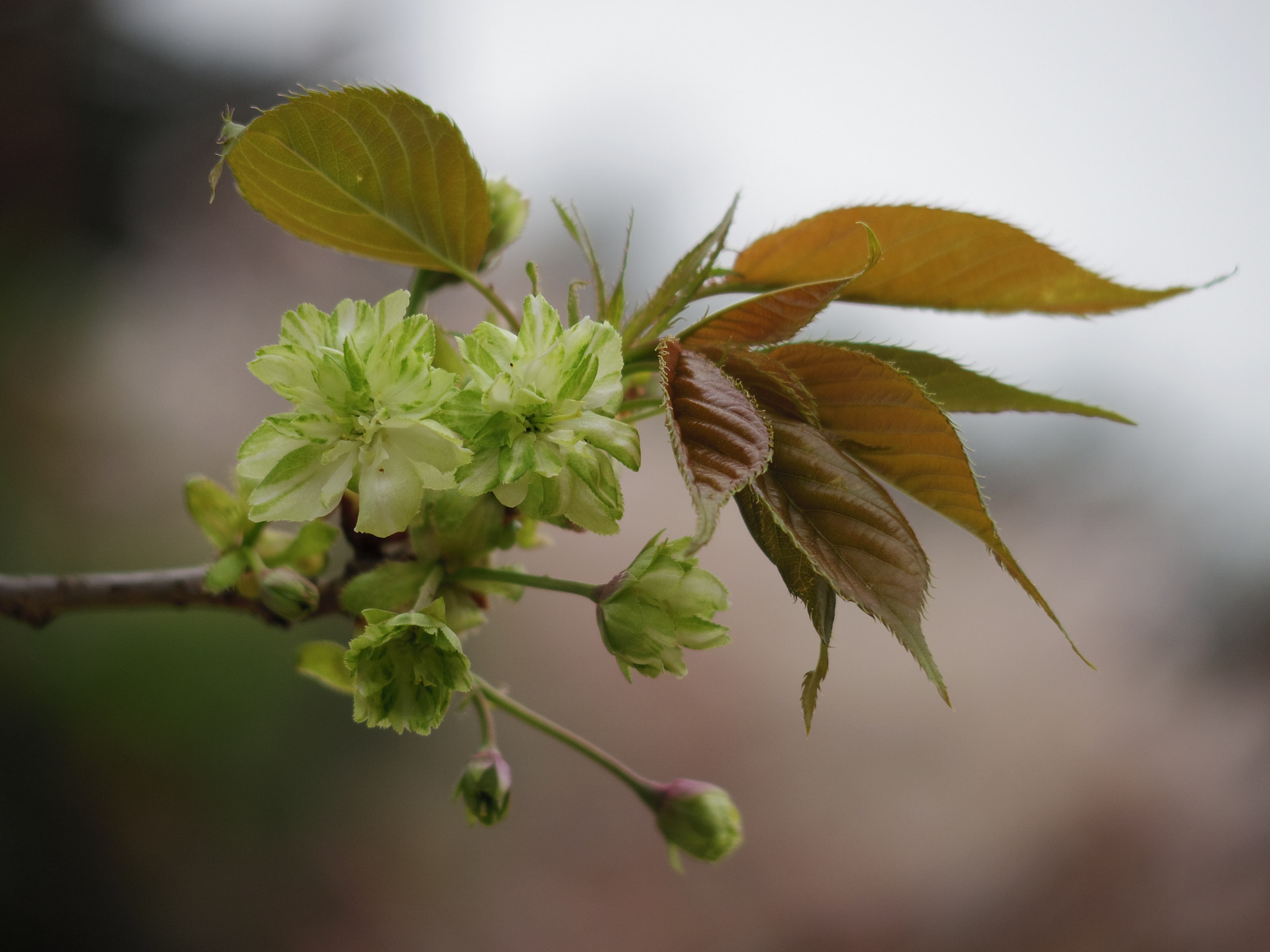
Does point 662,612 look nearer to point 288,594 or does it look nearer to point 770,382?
point 770,382

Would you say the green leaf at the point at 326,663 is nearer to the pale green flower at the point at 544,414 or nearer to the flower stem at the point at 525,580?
the flower stem at the point at 525,580

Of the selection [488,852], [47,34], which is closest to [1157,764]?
[488,852]

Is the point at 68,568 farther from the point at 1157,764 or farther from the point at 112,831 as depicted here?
the point at 1157,764

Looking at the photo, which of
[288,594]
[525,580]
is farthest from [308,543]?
[525,580]

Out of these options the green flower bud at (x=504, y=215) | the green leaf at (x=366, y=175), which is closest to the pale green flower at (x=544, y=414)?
the green leaf at (x=366, y=175)

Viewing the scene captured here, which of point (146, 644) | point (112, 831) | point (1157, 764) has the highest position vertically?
point (1157, 764)
